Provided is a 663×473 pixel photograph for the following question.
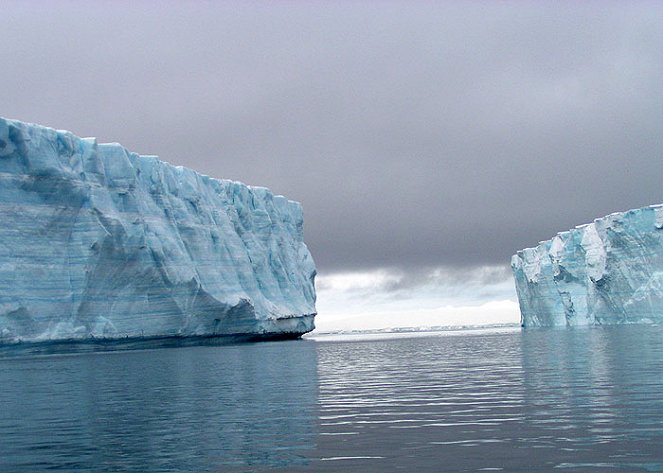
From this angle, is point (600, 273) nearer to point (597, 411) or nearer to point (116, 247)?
point (116, 247)

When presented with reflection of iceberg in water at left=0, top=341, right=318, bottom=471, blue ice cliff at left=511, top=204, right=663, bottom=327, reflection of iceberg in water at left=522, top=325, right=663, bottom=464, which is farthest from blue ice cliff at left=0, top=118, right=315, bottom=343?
reflection of iceberg in water at left=522, top=325, right=663, bottom=464

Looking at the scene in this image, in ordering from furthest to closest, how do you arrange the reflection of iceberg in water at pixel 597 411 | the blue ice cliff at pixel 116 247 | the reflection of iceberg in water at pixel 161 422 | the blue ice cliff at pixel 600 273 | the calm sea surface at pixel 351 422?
the blue ice cliff at pixel 600 273 < the blue ice cliff at pixel 116 247 < the reflection of iceberg in water at pixel 161 422 < the calm sea surface at pixel 351 422 < the reflection of iceberg in water at pixel 597 411

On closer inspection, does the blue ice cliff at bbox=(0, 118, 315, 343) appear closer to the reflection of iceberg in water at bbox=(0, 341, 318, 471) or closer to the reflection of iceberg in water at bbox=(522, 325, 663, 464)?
the reflection of iceberg in water at bbox=(0, 341, 318, 471)

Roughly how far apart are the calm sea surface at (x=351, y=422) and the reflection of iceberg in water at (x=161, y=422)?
0.03 metres

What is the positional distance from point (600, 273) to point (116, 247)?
118ft

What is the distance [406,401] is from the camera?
13906 millimetres

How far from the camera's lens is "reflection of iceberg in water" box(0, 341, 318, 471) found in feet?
29.0

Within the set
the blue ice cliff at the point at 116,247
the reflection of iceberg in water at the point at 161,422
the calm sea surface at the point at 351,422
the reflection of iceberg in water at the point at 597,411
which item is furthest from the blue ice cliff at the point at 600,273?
the reflection of iceberg in water at the point at 161,422

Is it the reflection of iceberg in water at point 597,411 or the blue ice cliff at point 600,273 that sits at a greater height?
the blue ice cliff at point 600,273

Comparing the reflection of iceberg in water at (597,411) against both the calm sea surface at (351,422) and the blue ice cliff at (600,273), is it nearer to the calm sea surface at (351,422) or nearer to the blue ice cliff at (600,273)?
the calm sea surface at (351,422)

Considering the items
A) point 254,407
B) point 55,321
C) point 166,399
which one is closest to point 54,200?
point 55,321

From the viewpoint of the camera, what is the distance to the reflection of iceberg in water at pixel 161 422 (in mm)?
8852

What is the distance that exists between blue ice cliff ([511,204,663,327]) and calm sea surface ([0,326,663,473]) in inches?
1436

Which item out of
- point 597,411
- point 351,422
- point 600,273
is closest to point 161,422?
point 351,422
